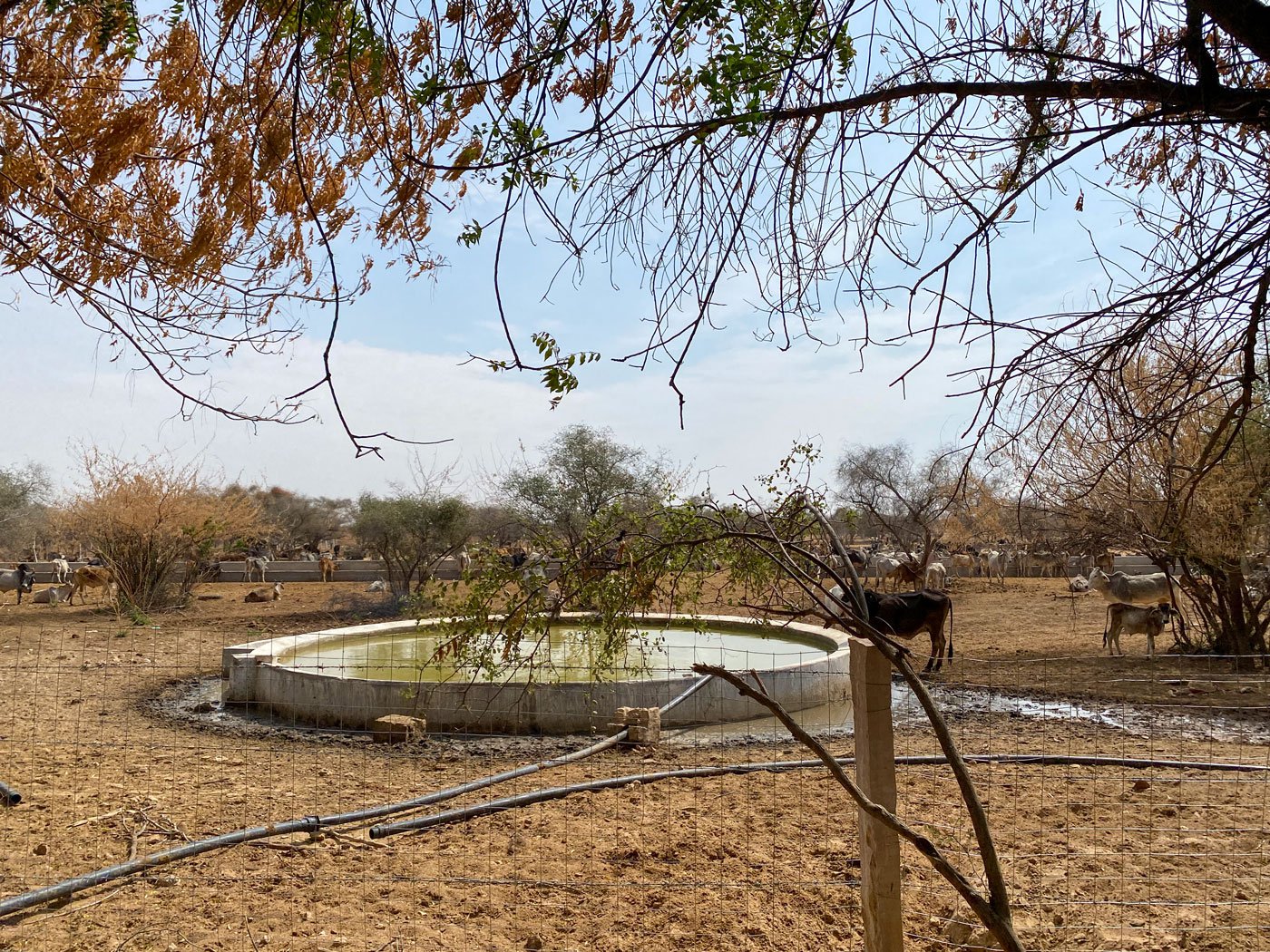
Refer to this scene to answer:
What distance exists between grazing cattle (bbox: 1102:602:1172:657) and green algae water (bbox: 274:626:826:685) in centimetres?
407

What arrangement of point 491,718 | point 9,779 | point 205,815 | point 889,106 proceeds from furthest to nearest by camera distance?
point 491,718 < point 9,779 < point 205,815 < point 889,106

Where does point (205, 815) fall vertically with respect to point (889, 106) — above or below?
below

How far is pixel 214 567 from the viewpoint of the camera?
29172 millimetres

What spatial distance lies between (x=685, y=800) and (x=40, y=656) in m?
11.2

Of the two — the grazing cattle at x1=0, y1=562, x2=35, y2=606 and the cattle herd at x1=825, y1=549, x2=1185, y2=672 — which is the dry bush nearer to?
the grazing cattle at x1=0, y1=562, x2=35, y2=606

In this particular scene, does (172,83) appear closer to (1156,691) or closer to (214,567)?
(1156,691)

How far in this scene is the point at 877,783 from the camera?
10.9 feet

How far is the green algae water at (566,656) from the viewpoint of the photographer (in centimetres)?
1055

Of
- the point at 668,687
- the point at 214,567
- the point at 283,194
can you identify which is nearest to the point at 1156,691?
the point at 668,687

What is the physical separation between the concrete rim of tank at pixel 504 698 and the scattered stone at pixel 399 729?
0.15m

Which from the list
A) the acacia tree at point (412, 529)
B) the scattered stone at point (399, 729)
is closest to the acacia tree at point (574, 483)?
the acacia tree at point (412, 529)

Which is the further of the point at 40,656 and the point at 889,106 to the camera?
the point at 40,656

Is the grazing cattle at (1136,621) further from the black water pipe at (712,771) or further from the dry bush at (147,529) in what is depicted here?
the dry bush at (147,529)

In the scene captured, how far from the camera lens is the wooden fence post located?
3.28m
